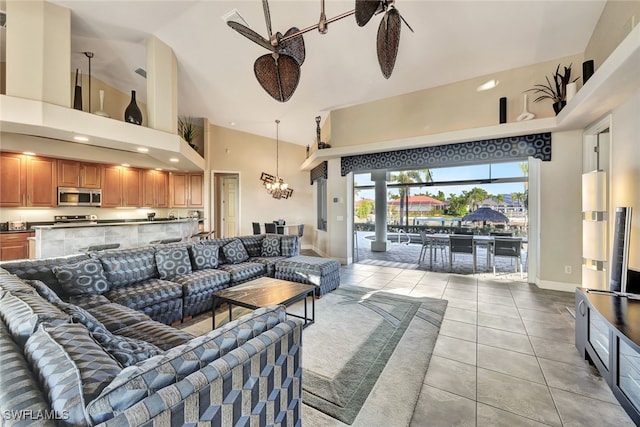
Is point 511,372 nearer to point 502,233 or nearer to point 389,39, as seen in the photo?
point 389,39

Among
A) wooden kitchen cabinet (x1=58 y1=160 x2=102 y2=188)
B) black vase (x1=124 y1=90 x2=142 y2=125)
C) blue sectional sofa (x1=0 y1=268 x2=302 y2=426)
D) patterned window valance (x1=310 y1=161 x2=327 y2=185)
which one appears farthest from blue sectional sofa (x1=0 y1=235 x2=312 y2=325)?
wooden kitchen cabinet (x1=58 y1=160 x2=102 y2=188)

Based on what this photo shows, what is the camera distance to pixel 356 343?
8.48ft

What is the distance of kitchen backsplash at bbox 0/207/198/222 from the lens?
185 inches

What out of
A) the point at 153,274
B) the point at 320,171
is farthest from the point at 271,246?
the point at 320,171

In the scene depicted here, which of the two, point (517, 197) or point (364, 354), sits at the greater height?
point (517, 197)

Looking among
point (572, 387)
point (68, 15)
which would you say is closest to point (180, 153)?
point (68, 15)

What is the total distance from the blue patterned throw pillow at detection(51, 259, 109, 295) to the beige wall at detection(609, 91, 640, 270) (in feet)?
18.2

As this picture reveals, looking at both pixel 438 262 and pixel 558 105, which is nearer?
pixel 558 105

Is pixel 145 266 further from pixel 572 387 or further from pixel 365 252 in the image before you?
pixel 365 252

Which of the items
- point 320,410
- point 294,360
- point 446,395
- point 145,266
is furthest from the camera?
point 145,266

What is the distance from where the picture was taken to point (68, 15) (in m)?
3.36

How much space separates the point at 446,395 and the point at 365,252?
241 inches

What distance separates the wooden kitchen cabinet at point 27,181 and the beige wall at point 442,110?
19.3ft

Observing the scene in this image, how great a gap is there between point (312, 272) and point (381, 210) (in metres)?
4.73
